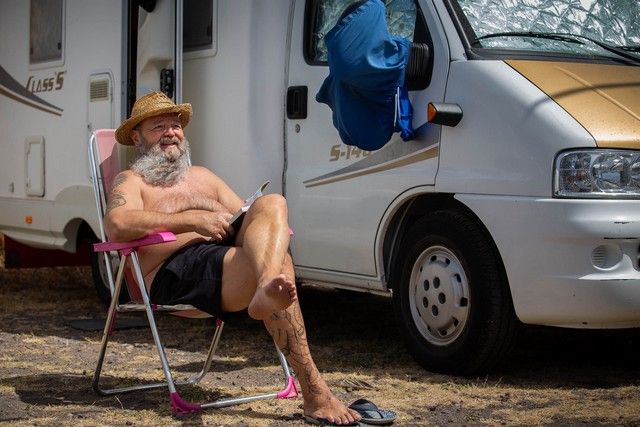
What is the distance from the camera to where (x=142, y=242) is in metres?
5.03

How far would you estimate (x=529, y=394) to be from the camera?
5.37m

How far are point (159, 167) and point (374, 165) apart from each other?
3.71ft

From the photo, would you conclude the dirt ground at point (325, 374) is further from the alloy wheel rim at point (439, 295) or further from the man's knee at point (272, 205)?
the man's knee at point (272, 205)

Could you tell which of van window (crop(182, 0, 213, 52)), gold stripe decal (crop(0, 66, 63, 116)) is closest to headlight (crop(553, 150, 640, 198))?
van window (crop(182, 0, 213, 52))

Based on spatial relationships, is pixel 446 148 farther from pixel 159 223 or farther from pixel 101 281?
pixel 101 281

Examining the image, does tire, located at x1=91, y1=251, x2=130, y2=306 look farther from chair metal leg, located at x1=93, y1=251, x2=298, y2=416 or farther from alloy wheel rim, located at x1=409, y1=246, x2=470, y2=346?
alloy wheel rim, located at x1=409, y1=246, x2=470, y2=346

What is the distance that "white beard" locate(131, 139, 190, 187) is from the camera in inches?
216

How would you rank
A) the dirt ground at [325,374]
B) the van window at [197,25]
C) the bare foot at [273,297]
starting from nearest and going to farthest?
the bare foot at [273,297] → the dirt ground at [325,374] → the van window at [197,25]

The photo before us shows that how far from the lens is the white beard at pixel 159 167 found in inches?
216

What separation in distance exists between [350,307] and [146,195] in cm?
318

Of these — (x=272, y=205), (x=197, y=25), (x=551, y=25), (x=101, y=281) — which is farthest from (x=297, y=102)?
(x=101, y=281)

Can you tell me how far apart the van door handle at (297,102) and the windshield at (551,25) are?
1055 millimetres

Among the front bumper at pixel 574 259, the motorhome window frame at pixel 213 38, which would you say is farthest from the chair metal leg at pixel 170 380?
the motorhome window frame at pixel 213 38

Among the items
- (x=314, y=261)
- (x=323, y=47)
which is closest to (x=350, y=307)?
(x=314, y=261)
